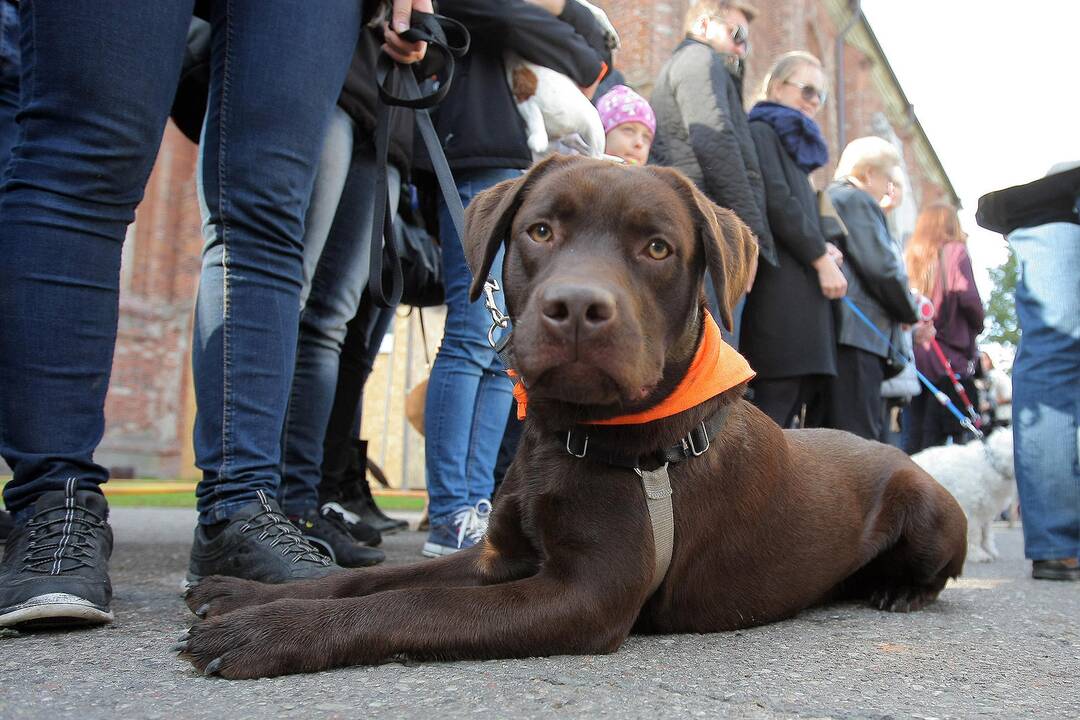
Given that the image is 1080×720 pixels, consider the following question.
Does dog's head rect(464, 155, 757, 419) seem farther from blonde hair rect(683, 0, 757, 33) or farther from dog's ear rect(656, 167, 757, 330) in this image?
blonde hair rect(683, 0, 757, 33)

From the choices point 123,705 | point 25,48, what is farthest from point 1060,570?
point 25,48

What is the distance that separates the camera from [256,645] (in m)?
1.81

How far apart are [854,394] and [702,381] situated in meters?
3.37

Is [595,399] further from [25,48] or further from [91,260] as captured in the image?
[25,48]

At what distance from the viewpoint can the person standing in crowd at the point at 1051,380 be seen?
166 inches

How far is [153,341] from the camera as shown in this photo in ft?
58.9

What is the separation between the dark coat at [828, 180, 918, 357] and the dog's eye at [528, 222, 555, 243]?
3.54 m

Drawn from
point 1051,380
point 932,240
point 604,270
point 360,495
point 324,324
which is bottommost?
point 360,495

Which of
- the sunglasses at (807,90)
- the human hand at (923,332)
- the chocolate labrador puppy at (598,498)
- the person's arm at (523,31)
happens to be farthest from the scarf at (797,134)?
the chocolate labrador puppy at (598,498)

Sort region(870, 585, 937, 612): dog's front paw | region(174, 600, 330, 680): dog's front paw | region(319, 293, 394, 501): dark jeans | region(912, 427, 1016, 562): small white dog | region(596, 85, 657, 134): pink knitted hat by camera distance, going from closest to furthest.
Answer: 1. region(174, 600, 330, 680): dog's front paw
2. region(870, 585, 937, 612): dog's front paw
3. region(319, 293, 394, 501): dark jeans
4. region(596, 85, 657, 134): pink knitted hat
5. region(912, 427, 1016, 562): small white dog

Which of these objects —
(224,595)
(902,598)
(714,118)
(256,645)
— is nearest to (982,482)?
(714,118)

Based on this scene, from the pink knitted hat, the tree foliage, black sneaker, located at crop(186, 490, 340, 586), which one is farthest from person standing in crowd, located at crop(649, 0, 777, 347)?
the tree foliage

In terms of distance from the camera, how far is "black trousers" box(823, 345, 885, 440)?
5.39m

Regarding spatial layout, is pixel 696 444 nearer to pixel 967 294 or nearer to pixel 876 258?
pixel 876 258
